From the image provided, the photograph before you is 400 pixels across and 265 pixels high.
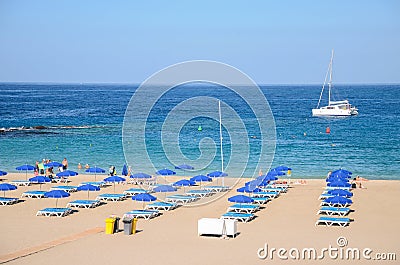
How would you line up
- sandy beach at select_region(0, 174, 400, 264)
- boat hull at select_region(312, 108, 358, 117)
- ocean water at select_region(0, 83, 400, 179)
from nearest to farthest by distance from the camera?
sandy beach at select_region(0, 174, 400, 264), ocean water at select_region(0, 83, 400, 179), boat hull at select_region(312, 108, 358, 117)

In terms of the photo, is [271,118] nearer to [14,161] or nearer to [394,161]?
[394,161]

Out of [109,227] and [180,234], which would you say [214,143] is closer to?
[180,234]

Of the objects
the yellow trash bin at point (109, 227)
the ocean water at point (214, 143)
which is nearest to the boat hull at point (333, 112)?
the ocean water at point (214, 143)

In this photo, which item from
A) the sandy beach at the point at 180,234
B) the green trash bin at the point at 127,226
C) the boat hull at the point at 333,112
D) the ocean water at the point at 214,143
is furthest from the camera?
the boat hull at the point at 333,112

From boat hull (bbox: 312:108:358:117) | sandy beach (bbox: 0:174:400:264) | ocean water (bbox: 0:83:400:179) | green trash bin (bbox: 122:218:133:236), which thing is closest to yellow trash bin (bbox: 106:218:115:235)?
sandy beach (bbox: 0:174:400:264)

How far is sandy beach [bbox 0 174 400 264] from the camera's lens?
18.0m

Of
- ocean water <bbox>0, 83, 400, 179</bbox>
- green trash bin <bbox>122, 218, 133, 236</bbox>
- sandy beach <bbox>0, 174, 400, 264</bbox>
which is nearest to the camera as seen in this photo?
sandy beach <bbox>0, 174, 400, 264</bbox>

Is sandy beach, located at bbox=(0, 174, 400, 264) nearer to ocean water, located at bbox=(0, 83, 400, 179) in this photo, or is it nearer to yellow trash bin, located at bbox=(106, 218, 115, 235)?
yellow trash bin, located at bbox=(106, 218, 115, 235)

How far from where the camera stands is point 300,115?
304 ft

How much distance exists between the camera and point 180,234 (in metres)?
21.2

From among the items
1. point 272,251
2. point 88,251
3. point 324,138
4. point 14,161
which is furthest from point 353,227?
point 324,138

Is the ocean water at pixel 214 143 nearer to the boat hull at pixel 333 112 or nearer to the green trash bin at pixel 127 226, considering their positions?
the boat hull at pixel 333 112

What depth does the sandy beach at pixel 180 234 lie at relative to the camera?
1802 centimetres

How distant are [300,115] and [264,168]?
48266mm
